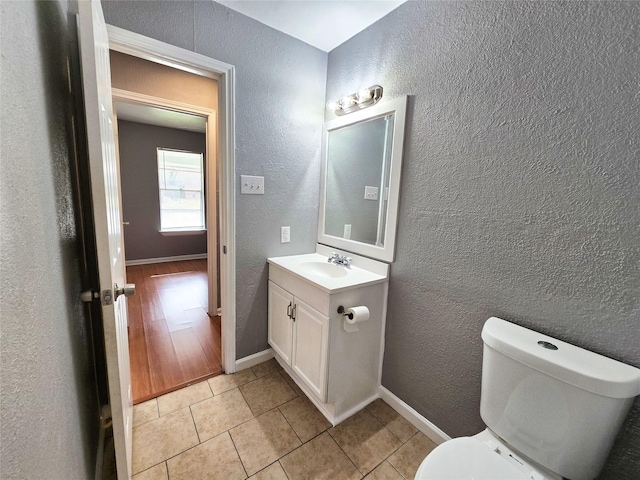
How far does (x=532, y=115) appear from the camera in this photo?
3.51 feet

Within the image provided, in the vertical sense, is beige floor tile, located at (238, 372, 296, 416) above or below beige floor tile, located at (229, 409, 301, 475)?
above

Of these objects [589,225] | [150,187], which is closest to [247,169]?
[589,225]

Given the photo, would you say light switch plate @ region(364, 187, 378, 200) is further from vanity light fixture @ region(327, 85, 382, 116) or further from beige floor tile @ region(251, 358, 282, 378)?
beige floor tile @ region(251, 358, 282, 378)

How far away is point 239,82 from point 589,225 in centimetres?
186

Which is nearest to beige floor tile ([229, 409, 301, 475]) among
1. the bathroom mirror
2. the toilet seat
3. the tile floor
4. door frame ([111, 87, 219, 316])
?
the tile floor

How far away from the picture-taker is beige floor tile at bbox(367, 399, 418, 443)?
5.02 feet

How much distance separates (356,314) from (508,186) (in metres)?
0.90

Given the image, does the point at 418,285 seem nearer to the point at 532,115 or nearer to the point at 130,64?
the point at 532,115

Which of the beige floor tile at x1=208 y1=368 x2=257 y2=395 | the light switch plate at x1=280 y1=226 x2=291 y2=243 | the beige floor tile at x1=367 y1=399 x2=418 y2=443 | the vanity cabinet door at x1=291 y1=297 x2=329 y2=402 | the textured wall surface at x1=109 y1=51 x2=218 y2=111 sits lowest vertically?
the beige floor tile at x1=208 y1=368 x2=257 y2=395

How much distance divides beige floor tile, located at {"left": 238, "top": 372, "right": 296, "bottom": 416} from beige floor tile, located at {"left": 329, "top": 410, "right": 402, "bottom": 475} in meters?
0.38

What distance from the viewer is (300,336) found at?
171cm

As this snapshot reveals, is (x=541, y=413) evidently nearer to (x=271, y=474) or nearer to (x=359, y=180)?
(x=271, y=474)

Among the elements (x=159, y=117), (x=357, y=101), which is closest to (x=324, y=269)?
(x=357, y=101)

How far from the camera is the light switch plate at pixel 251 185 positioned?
1.80 m
